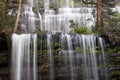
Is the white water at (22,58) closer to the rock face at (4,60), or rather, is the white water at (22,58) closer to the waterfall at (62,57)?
the waterfall at (62,57)

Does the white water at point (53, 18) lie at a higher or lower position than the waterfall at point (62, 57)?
higher

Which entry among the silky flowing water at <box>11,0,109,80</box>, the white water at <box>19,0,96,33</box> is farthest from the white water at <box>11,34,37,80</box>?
the white water at <box>19,0,96,33</box>

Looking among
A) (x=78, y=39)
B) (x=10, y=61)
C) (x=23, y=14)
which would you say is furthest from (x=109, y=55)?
(x=23, y=14)

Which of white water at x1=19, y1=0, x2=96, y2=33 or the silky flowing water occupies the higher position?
white water at x1=19, y1=0, x2=96, y2=33

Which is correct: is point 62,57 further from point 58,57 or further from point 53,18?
point 53,18

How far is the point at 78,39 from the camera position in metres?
14.1

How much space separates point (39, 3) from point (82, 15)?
412cm

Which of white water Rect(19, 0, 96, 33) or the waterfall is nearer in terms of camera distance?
the waterfall

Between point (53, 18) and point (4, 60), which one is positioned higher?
point (53, 18)

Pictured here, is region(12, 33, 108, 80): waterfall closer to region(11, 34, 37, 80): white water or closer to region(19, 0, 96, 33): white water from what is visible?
region(11, 34, 37, 80): white water

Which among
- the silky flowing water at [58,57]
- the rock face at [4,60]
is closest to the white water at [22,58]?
the silky flowing water at [58,57]

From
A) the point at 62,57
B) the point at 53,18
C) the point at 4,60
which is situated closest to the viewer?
the point at 4,60

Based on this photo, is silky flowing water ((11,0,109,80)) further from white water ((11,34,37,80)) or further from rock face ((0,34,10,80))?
rock face ((0,34,10,80))

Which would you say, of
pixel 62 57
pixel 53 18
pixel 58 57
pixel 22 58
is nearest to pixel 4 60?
pixel 22 58
